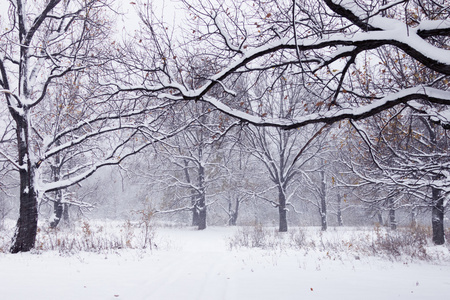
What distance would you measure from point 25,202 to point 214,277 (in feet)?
19.8

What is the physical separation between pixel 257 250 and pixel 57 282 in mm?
6099

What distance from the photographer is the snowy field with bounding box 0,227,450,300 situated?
408cm

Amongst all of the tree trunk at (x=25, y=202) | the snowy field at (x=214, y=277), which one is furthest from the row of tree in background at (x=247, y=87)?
the snowy field at (x=214, y=277)

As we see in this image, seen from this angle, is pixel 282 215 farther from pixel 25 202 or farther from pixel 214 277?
pixel 25 202

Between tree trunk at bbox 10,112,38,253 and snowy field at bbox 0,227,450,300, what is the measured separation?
23.6 inches

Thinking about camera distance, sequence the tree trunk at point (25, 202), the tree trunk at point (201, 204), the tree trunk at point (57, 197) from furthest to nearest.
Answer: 1. the tree trunk at point (201, 204)
2. the tree trunk at point (57, 197)
3. the tree trunk at point (25, 202)

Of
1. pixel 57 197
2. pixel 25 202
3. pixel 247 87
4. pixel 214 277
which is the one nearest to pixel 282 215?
pixel 247 87

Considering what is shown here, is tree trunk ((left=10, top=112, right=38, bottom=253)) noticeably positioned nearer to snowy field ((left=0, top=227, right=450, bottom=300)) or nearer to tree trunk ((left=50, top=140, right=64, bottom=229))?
snowy field ((left=0, top=227, right=450, bottom=300))

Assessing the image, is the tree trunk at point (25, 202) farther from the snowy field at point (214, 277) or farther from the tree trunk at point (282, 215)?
the tree trunk at point (282, 215)

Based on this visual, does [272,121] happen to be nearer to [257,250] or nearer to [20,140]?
[257,250]

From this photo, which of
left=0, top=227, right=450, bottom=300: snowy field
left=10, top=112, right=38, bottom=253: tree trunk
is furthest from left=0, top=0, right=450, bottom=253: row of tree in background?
left=0, top=227, right=450, bottom=300: snowy field

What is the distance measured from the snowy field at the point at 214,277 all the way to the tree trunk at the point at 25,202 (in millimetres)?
599

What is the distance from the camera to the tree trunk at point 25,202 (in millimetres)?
7645

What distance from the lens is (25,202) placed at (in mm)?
7777
